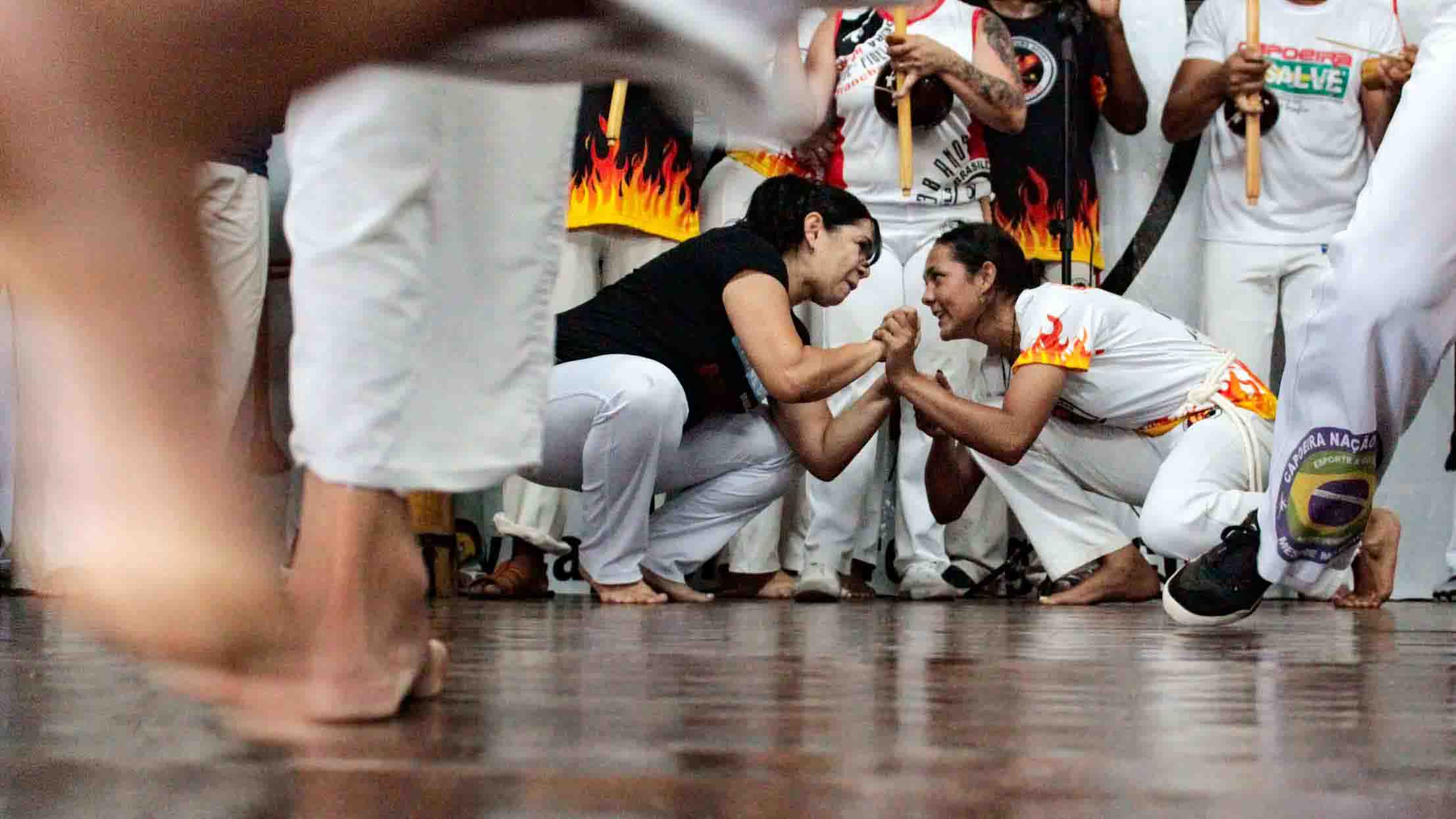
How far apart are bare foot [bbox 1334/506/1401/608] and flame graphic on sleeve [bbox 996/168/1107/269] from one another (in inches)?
35.5

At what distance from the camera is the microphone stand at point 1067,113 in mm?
3576

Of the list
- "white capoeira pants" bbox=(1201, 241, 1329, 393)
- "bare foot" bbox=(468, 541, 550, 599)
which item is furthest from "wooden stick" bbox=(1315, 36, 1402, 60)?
"bare foot" bbox=(468, 541, 550, 599)

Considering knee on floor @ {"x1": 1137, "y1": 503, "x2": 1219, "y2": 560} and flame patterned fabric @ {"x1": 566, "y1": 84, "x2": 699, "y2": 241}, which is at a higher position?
flame patterned fabric @ {"x1": 566, "y1": 84, "x2": 699, "y2": 241}

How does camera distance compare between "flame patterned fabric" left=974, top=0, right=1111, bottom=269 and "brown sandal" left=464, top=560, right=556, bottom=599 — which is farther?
"flame patterned fabric" left=974, top=0, right=1111, bottom=269

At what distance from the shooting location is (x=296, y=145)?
92 centimetres

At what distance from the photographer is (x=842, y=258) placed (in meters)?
3.16

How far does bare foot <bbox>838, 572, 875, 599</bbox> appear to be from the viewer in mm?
3387

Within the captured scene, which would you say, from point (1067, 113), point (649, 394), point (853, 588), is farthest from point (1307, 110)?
point (649, 394)

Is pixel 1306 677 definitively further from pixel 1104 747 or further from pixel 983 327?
pixel 983 327

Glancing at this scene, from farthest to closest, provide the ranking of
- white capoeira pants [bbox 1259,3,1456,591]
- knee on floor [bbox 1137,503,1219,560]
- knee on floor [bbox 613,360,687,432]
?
knee on floor [bbox 613,360,687,432] < knee on floor [bbox 1137,503,1219,560] < white capoeira pants [bbox 1259,3,1456,591]

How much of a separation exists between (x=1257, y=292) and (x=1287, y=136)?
354 mm

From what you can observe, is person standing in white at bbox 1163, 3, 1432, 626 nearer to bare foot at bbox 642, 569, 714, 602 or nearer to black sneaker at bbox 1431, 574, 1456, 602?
bare foot at bbox 642, 569, 714, 602

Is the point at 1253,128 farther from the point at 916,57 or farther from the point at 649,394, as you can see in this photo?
the point at 649,394

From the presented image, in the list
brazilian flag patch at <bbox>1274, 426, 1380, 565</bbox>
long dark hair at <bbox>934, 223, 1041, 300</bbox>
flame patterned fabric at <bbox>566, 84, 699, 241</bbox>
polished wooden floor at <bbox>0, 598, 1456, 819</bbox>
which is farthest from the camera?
flame patterned fabric at <bbox>566, 84, 699, 241</bbox>
